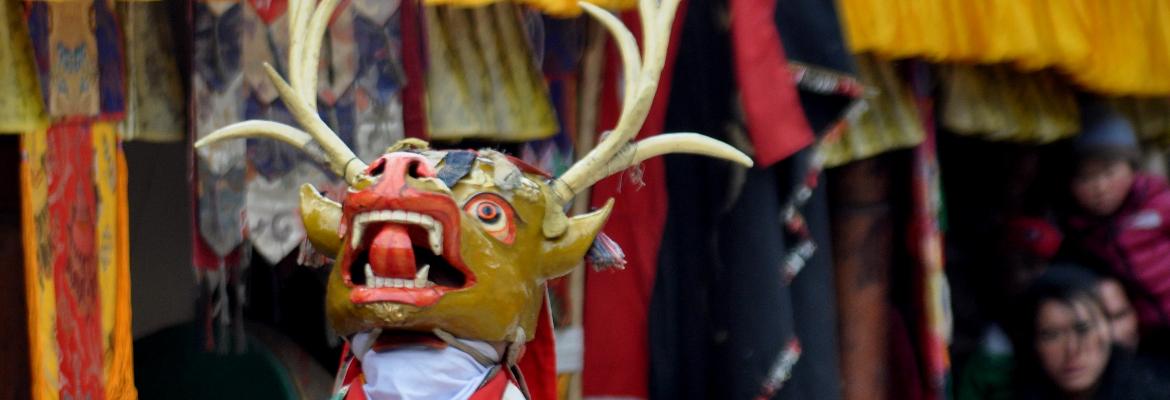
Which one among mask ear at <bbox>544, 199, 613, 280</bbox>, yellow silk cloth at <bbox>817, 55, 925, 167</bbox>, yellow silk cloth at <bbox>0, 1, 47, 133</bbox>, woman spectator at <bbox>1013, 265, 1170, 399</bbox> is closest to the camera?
mask ear at <bbox>544, 199, 613, 280</bbox>

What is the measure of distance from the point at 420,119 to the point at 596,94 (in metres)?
0.34

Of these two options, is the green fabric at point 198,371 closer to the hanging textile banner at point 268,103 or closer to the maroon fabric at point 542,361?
the hanging textile banner at point 268,103

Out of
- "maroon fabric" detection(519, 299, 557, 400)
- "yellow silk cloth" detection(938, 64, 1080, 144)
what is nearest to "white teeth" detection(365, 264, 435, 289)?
"maroon fabric" detection(519, 299, 557, 400)

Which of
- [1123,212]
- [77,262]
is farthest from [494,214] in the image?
[1123,212]

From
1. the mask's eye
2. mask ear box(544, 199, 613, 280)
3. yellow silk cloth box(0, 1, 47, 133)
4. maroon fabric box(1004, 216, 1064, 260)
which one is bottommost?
maroon fabric box(1004, 216, 1064, 260)

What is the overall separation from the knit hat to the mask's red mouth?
1667 millimetres

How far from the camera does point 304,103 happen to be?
303 centimetres

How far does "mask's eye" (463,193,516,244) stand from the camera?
9.36 ft

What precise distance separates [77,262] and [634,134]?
0.91 meters

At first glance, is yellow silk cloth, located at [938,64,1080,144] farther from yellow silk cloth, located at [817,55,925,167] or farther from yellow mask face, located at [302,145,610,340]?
yellow mask face, located at [302,145,610,340]

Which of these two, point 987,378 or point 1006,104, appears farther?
point 987,378

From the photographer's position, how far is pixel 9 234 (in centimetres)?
331

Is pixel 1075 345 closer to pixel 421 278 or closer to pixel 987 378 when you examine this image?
pixel 987 378

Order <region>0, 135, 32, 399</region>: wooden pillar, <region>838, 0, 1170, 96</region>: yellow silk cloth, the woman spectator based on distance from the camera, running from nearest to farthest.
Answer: <region>0, 135, 32, 399</region>: wooden pillar → <region>838, 0, 1170, 96</region>: yellow silk cloth → the woman spectator
